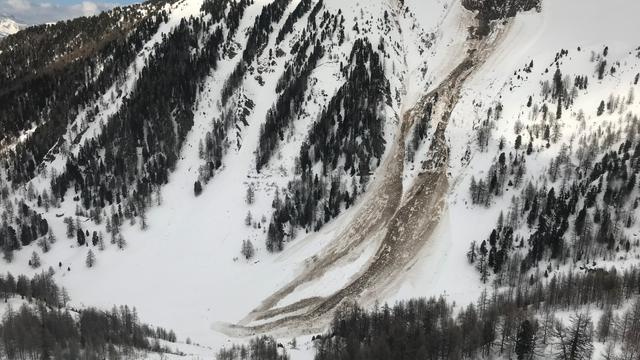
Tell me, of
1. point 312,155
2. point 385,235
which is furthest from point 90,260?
point 385,235

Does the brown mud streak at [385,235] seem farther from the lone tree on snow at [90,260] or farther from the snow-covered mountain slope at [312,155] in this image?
the lone tree on snow at [90,260]

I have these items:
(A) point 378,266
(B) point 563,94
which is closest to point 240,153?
(A) point 378,266

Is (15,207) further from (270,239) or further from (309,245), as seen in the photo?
(309,245)

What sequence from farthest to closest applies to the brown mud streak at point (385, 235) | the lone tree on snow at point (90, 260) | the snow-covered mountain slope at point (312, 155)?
1. the lone tree on snow at point (90, 260)
2. the snow-covered mountain slope at point (312, 155)
3. the brown mud streak at point (385, 235)

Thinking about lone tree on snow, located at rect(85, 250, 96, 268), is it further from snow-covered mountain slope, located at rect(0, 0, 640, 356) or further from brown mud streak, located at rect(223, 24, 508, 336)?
brown mud streak, located at rect(223, 24, 508, 336)

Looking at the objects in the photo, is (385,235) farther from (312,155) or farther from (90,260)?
(90,260)

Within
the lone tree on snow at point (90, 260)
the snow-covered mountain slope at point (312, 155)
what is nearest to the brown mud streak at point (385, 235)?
the snow-covered mountain slope at point (312, 155)
